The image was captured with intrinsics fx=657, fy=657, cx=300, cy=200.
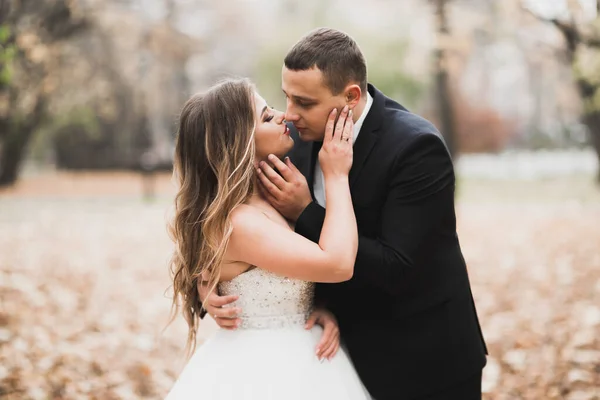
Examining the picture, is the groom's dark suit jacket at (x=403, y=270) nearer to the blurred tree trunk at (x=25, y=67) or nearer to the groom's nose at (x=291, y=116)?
the groom's nose at (x=291, y=116)

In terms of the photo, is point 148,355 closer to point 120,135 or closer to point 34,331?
point 34,331

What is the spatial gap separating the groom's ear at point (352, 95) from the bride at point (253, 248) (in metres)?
0.09

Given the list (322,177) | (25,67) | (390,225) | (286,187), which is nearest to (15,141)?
(25,67)

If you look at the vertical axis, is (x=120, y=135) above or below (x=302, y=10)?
below

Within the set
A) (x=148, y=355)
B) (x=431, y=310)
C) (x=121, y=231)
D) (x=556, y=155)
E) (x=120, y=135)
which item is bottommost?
(x=556, y=155)

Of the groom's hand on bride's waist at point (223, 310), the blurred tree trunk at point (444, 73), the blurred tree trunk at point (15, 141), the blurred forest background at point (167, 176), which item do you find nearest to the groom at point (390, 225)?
the groom's hand on bride's waist at point (223, 310)

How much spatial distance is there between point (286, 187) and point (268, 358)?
707 millimetres

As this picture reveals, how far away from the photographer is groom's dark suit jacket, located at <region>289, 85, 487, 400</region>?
8.45 ft

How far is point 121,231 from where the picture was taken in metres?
Result: 13.2

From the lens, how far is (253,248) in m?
2.61

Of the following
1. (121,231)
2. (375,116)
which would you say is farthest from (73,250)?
(375,116)

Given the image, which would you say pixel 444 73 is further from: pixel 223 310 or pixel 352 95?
pixel 223 310

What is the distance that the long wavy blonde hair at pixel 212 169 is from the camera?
2670 millimetres

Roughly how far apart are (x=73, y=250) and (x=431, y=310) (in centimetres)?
926
